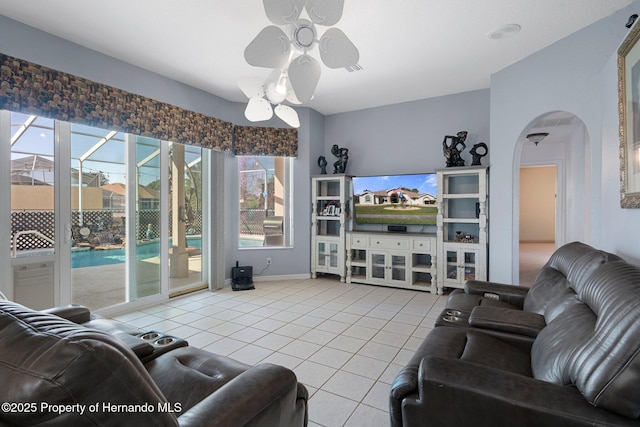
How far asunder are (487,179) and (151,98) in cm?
429

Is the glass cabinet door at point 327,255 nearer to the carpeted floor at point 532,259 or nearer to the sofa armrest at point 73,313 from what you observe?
the carpeted floor at point 532,259

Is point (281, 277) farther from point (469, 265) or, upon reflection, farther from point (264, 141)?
point (469, 265)

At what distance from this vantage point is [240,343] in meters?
2.84

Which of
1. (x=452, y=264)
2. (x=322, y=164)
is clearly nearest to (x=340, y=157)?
(x=322, y=164)

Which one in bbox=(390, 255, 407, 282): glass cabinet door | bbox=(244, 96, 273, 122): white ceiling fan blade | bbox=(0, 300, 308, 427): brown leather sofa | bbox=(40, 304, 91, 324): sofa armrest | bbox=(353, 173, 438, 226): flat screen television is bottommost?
bbox=(390, 255, 407, 282): glass cabinet door

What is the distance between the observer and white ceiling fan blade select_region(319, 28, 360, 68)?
6.63ft

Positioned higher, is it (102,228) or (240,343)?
(102,228)

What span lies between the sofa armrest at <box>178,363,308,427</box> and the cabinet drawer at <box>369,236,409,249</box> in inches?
143

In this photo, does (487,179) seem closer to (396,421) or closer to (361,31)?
(361,31)

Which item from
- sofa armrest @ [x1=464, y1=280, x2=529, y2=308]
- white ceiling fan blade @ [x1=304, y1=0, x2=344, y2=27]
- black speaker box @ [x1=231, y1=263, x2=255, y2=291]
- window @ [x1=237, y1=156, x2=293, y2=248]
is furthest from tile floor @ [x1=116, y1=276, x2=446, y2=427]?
white ceiling fan blade @ [x1=304, y1=0, x2=344, y2=27]

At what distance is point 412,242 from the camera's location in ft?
15.1

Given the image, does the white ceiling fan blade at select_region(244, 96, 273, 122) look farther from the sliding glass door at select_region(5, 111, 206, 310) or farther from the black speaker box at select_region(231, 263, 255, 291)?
the black speaker box at select_region(231, 263, 255, 291)

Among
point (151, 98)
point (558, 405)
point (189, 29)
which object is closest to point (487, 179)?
point (558, 405)

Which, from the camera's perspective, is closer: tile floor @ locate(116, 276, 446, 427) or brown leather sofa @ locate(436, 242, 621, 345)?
brown leather sofa @ locate(436, 242, 621, 345)
